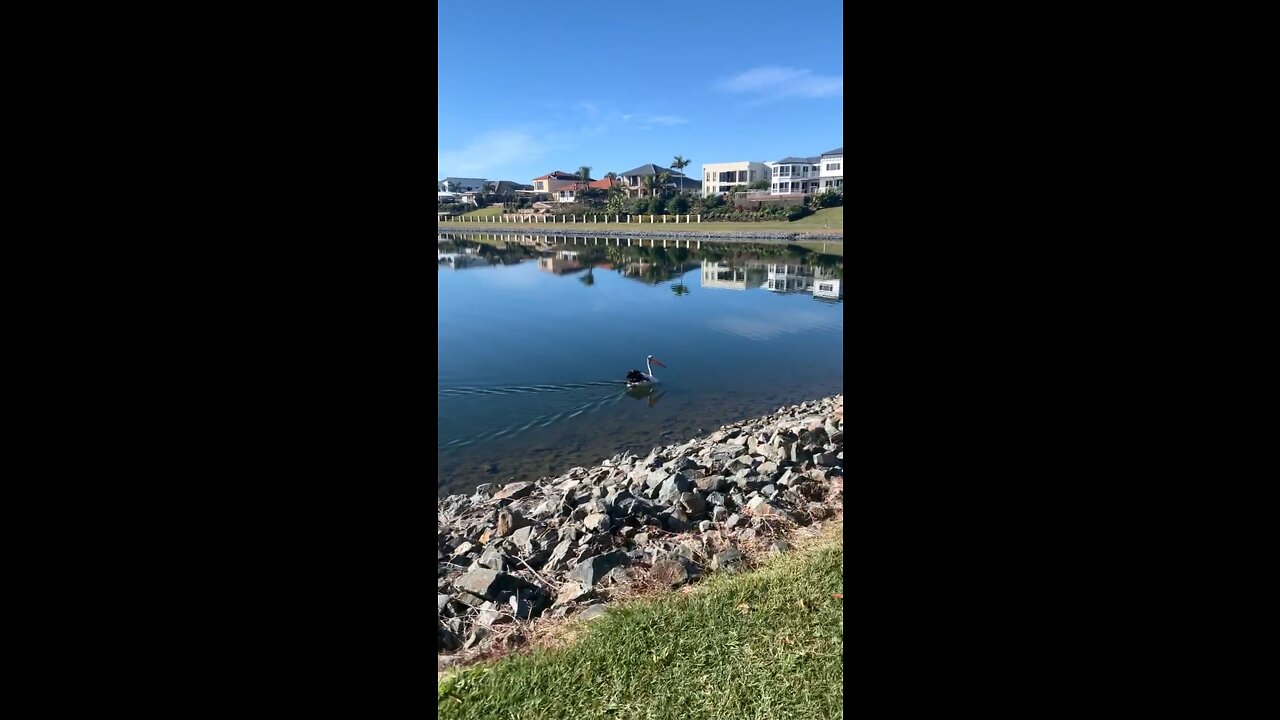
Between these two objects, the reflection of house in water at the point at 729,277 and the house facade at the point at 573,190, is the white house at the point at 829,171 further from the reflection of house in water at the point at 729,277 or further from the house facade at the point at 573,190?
the reflection of house in water at the point at 729,277

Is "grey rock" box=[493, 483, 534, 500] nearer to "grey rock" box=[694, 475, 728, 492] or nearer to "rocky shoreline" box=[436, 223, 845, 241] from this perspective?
"grey rock" box=[694, 475, 728, 492]

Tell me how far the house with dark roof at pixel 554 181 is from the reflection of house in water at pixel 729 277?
130 ft

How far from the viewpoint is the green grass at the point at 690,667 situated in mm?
2281

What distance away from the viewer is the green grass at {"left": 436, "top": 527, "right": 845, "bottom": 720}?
2.28 metres

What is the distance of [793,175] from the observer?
56.5 m

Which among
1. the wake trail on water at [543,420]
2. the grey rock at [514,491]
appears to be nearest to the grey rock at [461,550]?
the grey rock at [514,491]

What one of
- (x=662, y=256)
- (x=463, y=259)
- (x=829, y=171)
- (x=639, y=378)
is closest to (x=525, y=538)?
(x=639, y=378)

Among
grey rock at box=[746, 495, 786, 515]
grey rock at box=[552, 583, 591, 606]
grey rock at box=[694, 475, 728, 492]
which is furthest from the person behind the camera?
grey rock at box=[694, 475, 728, 492]

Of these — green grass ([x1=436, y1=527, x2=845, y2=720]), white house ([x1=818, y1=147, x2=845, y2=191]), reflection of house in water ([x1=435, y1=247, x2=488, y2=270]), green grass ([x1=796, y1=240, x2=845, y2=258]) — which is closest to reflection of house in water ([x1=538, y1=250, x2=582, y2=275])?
reflection of house in water ([x1=435, y1=247, x2=488, y2=270])

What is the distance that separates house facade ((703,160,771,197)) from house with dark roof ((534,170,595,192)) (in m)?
10.4
